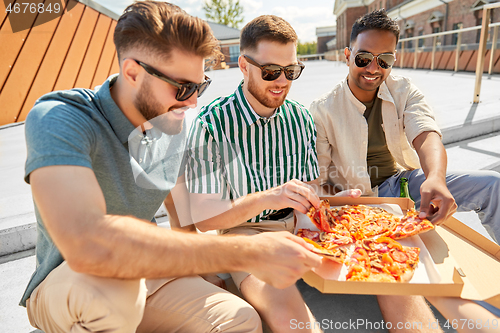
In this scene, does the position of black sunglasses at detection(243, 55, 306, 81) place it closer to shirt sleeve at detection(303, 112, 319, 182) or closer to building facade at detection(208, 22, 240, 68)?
shirt sleeve at detection(303, 112, 319, 182)

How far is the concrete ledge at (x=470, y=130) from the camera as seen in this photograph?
5.12 metres

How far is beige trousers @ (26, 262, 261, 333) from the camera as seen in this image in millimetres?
1270

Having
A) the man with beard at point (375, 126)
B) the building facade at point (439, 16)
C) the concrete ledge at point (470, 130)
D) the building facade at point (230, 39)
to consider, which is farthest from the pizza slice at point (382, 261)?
the building facade at point (230, 39)

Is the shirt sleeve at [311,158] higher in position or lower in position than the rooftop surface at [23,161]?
higher

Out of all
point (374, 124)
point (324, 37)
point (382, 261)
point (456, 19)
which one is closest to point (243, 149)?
point (382, 261)

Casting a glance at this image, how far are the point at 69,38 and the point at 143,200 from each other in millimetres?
9035

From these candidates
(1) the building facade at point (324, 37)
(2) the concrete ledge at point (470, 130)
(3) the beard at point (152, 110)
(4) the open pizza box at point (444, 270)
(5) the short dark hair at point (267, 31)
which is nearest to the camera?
(4) the open pizza box at point (444, 270)

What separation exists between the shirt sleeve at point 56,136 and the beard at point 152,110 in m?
0.32

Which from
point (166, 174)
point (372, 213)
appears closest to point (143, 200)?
point (166, 174)

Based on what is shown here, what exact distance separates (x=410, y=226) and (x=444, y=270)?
0.98 ft

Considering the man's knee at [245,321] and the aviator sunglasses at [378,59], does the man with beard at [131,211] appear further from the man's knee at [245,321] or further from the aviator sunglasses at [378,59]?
the aviator sunglasses at [378,59]

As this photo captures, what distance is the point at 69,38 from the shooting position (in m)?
8.82

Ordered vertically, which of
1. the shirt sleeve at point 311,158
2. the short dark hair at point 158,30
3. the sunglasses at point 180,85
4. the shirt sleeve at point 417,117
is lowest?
the shirt sleeve at point 311,158

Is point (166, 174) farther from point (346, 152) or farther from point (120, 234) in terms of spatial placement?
point (346, 152)
